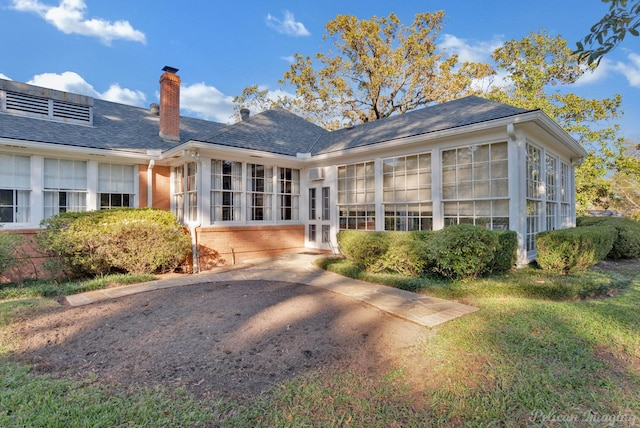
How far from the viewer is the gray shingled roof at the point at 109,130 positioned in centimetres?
836

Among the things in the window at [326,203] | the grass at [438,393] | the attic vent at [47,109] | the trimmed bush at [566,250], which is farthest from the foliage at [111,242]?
the trimmed bush at [566,250]

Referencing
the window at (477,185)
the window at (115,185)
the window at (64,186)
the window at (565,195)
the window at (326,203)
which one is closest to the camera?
the window at (477,185)

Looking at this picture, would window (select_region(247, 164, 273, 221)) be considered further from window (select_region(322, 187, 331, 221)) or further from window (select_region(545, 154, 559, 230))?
window (select_region(545, 154, 559, 230))

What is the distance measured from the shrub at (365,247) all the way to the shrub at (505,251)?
2.16 meters

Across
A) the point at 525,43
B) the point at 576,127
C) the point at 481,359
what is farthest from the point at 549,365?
the point at 525,43

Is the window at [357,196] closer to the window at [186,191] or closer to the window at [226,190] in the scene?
the window at [226,190]

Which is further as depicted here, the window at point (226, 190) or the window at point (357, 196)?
the window at point (357, 196)

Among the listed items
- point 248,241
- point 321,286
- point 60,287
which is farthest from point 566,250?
point 60,287

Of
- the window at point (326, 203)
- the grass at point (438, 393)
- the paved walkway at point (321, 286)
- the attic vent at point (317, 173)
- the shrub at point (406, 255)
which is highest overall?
the attic vent at point (317, 173)

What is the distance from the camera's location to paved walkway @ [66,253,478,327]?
4.64 m

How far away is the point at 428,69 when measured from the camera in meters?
20.9

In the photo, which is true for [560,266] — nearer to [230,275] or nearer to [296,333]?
[296,333]

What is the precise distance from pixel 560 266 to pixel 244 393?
269 inches

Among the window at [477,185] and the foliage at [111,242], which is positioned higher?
the window at [477,185]
